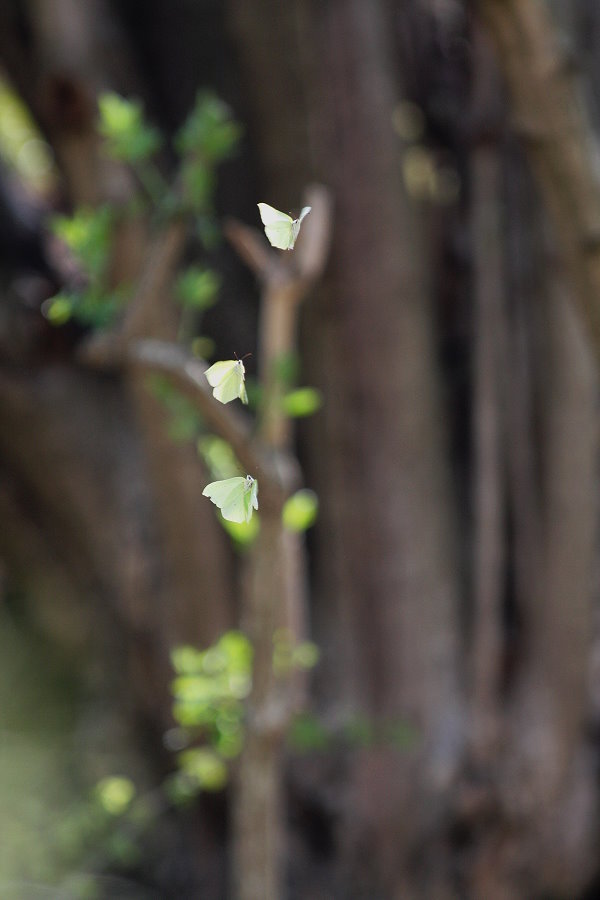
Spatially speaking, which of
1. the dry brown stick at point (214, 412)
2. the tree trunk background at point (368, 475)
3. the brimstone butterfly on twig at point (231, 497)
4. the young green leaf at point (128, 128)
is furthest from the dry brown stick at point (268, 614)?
the brimstone butterfly on twig at point (231, 497)

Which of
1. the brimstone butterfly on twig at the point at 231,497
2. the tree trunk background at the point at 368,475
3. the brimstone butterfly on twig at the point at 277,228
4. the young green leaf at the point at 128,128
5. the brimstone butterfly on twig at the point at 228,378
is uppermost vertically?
the brimstone butterfly on twig at the point at 277,228

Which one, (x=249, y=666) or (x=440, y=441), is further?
(x=440, y=441)

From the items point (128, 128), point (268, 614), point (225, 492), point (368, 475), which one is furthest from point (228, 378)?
point (368, 475)

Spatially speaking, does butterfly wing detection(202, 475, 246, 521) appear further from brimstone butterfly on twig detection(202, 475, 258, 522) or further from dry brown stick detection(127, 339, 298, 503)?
dry brown stick detection(127, 339, 298, 503)

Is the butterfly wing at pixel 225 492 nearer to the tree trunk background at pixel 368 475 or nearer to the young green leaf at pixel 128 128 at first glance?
the young green leaf at pixel 128 128

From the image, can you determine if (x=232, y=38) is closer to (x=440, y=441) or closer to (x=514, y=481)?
(x=440, y=441)

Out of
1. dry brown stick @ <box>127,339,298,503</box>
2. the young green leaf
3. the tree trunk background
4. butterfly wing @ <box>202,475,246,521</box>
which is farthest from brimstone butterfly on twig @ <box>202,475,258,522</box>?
the tree trunk background

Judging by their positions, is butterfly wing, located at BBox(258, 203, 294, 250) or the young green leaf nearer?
butterfly wing, located at BBox(258, 203, 294, 250)

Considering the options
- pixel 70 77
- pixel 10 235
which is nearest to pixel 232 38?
pixel 70 77

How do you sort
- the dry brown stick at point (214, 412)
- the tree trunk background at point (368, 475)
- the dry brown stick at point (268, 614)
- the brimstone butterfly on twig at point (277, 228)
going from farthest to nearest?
1. the tree trunk background at point (368, 475)
2. the dry brown stick at point (268, 614)
3. the dry brown stick at point (214, 412)
4. the brimstone butterfly on twig at point (277, 228)
